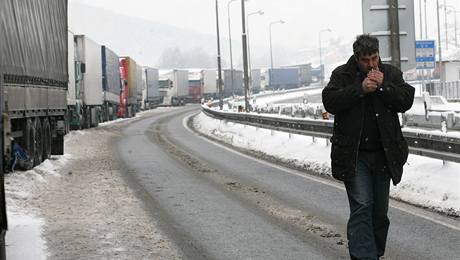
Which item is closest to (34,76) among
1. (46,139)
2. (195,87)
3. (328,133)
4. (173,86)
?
(46,139)

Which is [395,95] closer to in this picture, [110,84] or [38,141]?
[38,141]

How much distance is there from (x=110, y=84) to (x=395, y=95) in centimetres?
3616

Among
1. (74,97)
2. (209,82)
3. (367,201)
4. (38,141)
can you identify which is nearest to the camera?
(367,201)

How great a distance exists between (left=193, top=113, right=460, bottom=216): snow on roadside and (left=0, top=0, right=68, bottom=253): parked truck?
5446 millimetres

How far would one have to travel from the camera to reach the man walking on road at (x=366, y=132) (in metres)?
5.30

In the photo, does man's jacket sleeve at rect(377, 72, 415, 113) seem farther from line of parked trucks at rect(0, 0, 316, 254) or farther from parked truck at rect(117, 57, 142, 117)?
parked truck at rect(117, 57, 142, 117)

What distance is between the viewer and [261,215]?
30.7 feet

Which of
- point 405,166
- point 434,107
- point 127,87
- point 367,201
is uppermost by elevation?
point 127,87

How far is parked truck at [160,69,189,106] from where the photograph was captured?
77.4 meters

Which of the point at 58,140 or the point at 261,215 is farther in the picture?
the point at 58,140

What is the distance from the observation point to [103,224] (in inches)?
345

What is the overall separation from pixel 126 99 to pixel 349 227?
44806 mm

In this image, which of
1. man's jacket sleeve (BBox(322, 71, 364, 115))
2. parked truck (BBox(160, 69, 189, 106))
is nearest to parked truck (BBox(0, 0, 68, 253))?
man's jacket sleeve (BBox(322, 71, 364, 115))

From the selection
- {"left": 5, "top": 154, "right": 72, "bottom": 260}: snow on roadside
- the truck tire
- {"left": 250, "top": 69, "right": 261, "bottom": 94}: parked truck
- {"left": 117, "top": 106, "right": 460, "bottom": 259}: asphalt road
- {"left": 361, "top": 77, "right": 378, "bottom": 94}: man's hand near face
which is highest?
{"left": 250, "top": 69, "right": 261, "bottom": 94}: parked truck
